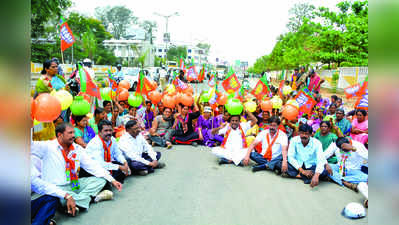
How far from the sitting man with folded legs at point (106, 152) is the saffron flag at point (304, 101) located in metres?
4.22

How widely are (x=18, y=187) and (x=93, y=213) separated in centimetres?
270

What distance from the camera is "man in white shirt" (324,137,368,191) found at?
4.78 metres

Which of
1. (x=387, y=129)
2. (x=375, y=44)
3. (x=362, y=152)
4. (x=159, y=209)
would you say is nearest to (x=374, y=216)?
(x=387, y=129)

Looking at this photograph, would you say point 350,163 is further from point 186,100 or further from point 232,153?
point 186,100

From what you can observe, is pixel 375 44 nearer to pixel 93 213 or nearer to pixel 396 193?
pixel 396 193

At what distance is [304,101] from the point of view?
687 centimetres

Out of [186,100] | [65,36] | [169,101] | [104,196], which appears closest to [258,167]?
[186,100]

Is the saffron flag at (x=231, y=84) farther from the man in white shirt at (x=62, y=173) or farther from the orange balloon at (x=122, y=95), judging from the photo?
the man in white shirt at (x=62, y=173)

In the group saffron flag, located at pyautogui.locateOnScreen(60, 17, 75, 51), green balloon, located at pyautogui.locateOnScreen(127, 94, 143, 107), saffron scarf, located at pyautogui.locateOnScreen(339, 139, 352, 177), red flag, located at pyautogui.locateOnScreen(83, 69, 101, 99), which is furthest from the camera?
green balloon, located at pyautogui.locateOnScreen(127, 94, 143, 107)

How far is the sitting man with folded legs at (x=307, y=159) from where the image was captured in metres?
4.86

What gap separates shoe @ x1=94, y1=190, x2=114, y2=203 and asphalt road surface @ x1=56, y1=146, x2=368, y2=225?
0.26ft

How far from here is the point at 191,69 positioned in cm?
1219

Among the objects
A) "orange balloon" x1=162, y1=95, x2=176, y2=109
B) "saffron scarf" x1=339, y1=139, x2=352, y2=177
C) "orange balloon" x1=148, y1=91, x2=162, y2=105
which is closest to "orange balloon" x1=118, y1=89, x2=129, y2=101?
"orange balloon" x1=148, y1=91, x2=162, y2=105

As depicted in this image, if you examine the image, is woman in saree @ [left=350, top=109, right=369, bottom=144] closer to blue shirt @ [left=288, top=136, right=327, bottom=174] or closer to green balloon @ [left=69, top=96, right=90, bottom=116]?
blue shirt @ [left=288, top=136, right=327, bottom=174]
